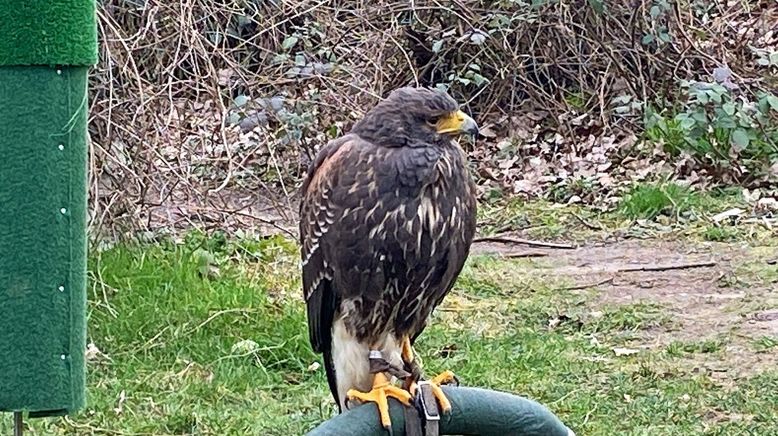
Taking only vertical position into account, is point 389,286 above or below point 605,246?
above

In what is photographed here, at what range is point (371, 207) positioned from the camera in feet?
11.5

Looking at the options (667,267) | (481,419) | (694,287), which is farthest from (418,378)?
(667,267)

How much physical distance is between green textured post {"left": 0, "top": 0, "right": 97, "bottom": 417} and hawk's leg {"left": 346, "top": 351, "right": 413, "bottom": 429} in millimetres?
654

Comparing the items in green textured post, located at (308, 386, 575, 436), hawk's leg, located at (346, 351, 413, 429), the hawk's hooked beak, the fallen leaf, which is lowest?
the fallen leaf

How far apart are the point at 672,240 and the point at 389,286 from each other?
166 inches

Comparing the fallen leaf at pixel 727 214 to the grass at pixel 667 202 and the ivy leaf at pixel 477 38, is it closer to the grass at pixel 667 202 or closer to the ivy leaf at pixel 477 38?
the grass at pixel 667 202

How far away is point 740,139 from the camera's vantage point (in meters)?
8.41

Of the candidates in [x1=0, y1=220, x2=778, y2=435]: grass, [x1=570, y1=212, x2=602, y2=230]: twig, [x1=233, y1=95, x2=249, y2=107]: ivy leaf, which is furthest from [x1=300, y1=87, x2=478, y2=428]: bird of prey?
[x1=570, y1=212, x2=602, y2=230]: twig

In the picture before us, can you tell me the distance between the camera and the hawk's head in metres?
3.58

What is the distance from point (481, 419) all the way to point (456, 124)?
1.22m

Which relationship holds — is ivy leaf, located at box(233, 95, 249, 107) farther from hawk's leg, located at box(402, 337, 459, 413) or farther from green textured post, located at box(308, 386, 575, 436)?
green textured post, located at box(308, 386, 575, 436)

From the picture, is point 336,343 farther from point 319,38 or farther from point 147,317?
point 319,38

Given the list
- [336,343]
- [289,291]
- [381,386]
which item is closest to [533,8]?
[289,291]

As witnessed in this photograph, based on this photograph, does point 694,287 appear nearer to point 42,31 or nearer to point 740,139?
point 740,139
